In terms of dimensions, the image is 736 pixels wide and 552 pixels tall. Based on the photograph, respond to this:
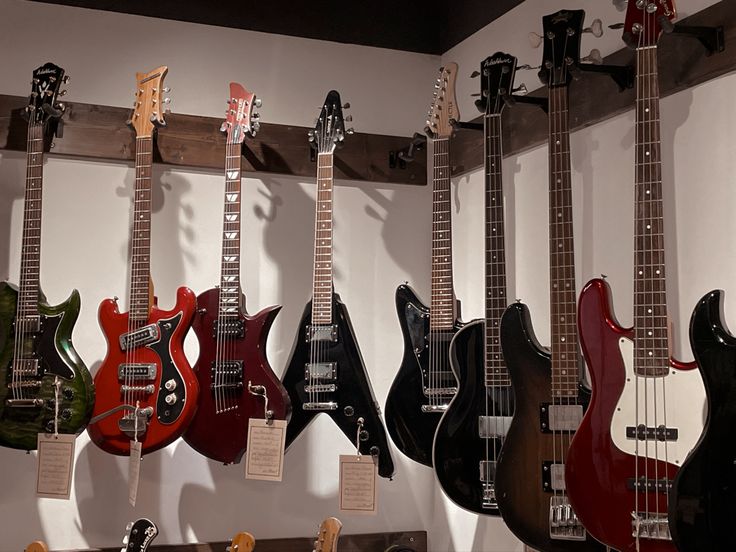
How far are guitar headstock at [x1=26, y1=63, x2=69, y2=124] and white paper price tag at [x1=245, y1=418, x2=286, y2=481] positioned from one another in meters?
1.17

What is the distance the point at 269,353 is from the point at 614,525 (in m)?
1.57

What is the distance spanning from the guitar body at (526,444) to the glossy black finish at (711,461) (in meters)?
0.46

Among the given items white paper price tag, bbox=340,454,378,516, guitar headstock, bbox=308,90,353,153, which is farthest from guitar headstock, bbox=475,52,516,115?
white paper price tag, bbox=340,454,378,516

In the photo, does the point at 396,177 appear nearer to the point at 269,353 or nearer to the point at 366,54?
the point at 366,54

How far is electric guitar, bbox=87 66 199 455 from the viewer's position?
2848 millimetres

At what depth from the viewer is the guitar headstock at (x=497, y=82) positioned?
9.17ft

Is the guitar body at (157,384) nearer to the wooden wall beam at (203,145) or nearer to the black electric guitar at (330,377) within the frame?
the black electric guitar at (330,377)

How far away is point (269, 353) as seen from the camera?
3.36m

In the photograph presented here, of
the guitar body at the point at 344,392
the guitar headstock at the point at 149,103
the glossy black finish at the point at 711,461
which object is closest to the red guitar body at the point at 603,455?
the glossy black finish at the point at 711,461

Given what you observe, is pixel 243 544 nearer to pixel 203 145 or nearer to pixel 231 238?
pixel 231 238

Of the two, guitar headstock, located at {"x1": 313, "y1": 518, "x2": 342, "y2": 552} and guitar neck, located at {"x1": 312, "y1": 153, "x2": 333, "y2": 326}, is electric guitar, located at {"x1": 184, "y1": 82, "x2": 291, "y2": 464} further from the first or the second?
guitar headstock, located at {"x1": 313, "y1": 518, "x2": 342, "y2": 552}

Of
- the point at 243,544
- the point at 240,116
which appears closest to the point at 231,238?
the point at 240,116

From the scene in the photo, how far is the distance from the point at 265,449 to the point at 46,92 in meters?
1.33

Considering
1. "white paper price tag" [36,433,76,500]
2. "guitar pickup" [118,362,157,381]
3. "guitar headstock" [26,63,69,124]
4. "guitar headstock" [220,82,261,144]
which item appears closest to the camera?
"white paper price tag" [36,433,76,500]
